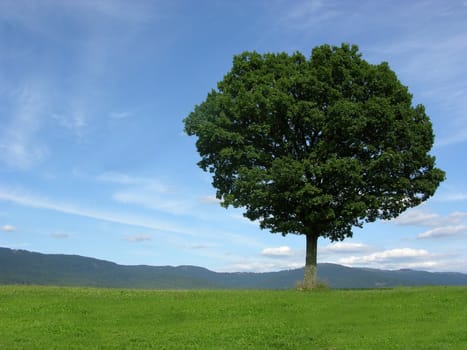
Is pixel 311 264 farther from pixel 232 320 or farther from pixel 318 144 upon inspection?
pixel 232 320

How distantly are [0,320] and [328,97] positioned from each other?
31.1m

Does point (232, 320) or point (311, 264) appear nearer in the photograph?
point (232, 320)

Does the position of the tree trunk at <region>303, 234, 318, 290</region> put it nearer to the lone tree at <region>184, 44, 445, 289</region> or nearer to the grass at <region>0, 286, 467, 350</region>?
the lone tree at <region>184, 44, 445, 289</region>

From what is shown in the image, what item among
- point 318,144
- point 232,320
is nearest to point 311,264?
point 318,144

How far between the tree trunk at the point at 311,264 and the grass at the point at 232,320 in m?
5.63

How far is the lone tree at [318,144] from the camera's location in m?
45.5

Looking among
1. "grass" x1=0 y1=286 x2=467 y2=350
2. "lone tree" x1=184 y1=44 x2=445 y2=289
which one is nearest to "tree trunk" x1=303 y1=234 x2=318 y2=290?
"lone tree" x1=184 y1=44 x2=445 y2=289

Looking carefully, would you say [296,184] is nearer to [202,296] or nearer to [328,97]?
[328,97]

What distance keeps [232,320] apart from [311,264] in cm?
1889

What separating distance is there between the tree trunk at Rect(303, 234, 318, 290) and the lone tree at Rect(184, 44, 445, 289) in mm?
101

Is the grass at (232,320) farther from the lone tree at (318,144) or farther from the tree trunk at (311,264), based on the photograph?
the lone tree at (318,144)

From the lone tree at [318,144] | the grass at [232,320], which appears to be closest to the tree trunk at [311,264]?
the lone tree at [318,144]

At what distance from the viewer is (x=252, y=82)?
50.1m

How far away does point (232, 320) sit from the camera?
31.6m
